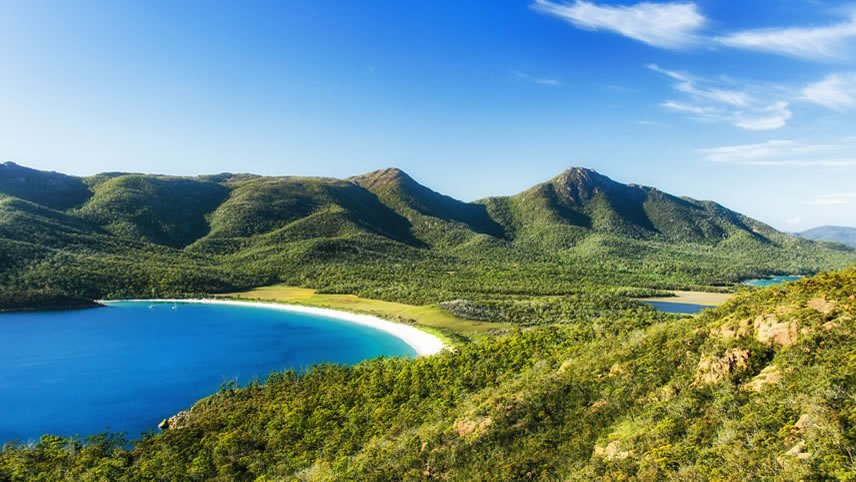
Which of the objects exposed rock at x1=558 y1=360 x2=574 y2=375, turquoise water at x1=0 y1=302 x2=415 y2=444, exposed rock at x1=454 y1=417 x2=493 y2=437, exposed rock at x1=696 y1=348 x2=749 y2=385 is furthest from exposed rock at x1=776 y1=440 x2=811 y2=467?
turquoise water at x1=0 y1=302 x2=415 y2=444

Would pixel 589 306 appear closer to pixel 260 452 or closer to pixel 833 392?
pixel 260 452

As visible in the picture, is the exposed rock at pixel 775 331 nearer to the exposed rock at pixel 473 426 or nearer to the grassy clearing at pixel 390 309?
the exposed rock at pixel 473 426

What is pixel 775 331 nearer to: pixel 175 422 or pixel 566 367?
pixel 566 367

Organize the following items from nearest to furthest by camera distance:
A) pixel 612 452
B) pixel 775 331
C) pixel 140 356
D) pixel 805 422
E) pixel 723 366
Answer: pixel 805 422
pixel 612 452
pixel 775 331
pixel 723 366
pixel 140 356

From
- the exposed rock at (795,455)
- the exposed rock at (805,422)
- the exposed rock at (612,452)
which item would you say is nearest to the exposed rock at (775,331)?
the exposed rock at (805,422)

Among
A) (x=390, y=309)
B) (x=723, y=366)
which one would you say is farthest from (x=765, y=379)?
(x=390, y=309)

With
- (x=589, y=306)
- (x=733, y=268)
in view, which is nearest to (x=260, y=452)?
(x=589, y=306)
